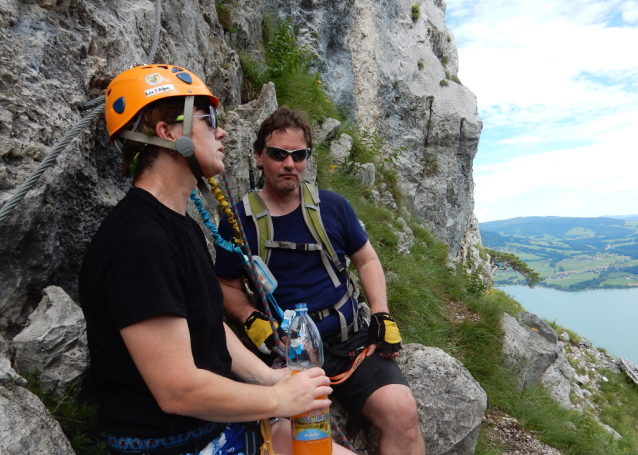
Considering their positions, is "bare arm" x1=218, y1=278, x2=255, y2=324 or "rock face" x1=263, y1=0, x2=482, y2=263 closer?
"bare arm" x1=218, y1=278, x2=255, y2=324

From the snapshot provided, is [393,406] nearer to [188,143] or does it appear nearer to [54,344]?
[54,344]

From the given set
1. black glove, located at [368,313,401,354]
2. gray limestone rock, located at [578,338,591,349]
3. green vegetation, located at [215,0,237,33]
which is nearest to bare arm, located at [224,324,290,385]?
black glove, located at [368,313,401,354]

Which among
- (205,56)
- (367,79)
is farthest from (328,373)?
(367,79)

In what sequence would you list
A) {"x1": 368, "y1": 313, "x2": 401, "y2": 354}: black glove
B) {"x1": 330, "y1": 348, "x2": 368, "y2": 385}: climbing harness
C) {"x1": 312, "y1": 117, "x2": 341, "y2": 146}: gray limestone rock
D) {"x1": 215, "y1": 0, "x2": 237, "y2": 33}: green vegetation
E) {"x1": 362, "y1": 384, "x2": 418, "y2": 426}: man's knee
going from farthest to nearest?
{"x1": 312, "y1": 117, "x2": 341, "y2": 146}: gray limestone rock < {"x1": 215, "y1": 0, "x2": 237, "y2": 33}: green vegetation < {"x1": 368, "y1": 313, "x2": 401, "y2": 354}: black glove < {"x1": 330, "y1": 348, "x2": 368, "y2": 385}: climbing harness < {"x1": 362, "y1": 384, "x2": 418, "y2": 426}: man's knee

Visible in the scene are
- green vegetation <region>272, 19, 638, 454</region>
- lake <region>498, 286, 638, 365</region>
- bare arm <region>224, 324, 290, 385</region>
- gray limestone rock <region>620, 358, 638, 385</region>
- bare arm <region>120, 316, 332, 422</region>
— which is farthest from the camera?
lake <region>498, 286, 638, 365</region>

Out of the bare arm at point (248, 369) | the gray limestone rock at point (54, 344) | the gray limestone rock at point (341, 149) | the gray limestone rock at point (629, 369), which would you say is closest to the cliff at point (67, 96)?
the gray limestone rock at point (54, 344)

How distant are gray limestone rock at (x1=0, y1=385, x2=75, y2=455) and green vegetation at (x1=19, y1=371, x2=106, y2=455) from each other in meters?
0.21

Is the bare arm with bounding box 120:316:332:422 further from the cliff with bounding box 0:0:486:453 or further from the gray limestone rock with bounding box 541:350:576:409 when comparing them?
the gray limestone rock with bounding box 541:350:576:409

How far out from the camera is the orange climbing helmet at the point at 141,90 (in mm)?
2006

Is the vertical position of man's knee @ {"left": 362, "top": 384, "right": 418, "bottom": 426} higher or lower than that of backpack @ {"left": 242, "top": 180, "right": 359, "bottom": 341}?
lower

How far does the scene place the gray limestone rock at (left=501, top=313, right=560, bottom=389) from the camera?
21.9ft

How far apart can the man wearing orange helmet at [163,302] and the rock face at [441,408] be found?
196 cm

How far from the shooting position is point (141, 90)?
202 centimetres

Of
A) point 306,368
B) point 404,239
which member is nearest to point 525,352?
point 404,239
